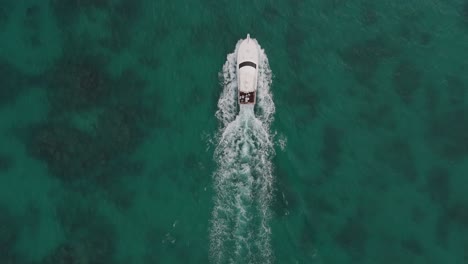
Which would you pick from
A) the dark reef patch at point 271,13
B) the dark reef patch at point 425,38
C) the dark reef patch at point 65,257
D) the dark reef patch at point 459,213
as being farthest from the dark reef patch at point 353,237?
the dark reef patch at point 65,257

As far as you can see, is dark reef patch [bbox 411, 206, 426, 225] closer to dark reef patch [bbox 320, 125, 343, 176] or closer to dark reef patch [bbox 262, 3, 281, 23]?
dark reef patch [bbox 320, 125, 343, 176]

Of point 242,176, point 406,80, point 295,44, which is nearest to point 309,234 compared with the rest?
point 242,176

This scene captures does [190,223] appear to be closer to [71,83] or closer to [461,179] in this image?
[71,83]

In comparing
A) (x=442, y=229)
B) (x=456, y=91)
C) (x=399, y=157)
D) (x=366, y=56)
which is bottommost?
(x=442, y=229)

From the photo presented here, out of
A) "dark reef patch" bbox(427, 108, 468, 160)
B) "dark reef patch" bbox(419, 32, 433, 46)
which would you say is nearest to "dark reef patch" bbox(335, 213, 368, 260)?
"dark reef patch" bbox(427, 108, 468, 160)

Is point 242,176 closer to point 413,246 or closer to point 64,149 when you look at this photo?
point 413,246

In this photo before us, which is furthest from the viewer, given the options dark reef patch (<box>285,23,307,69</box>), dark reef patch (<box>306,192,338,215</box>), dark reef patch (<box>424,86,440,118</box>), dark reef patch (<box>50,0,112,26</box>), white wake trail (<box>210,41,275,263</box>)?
dark reef patch (<box>50,0,112,26</box>)
